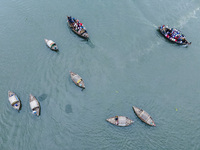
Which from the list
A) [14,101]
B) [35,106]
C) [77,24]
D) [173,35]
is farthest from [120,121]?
[173,35]

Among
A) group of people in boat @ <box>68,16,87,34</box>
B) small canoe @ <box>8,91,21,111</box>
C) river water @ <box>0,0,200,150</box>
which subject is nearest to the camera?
river water @ <box>0,0,200,150</box>

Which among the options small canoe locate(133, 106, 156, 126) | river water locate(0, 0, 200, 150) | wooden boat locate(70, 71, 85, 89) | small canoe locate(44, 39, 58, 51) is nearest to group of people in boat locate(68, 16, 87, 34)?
river water locate(0, 0, 200, 150)

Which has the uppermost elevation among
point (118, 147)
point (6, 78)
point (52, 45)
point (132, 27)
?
point (132, 27)

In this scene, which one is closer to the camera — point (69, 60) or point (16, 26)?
point (69, 60)

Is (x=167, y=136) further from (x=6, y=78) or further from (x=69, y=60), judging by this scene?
(x=6, y=78)

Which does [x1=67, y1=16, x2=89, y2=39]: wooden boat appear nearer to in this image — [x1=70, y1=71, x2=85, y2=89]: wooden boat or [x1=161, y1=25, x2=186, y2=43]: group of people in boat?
[x1=70, y1=71, x2=85, y2=89]: wooden boat

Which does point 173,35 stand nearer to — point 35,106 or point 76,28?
point 76,28

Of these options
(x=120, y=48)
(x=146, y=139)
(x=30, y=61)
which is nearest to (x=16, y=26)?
(x=30, y=61)
